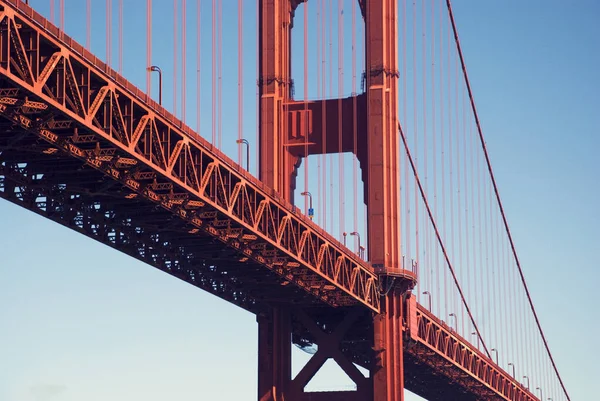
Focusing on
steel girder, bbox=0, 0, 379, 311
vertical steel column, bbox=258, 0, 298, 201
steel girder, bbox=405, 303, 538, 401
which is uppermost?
vertical steel column, bbox=258, 0, 298, 201

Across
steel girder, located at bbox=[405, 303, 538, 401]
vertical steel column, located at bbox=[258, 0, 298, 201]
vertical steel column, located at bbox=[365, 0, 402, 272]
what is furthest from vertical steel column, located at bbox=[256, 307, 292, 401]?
steel girder, located at bbox=[405, 303, 538, 401]

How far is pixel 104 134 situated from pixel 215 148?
857 cm

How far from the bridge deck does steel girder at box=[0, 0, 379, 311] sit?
0.14ft

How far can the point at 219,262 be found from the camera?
205 ft

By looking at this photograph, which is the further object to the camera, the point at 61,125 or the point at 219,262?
the point at 219,262

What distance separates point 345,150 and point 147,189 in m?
24.0

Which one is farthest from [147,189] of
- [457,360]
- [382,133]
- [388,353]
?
[457,360]

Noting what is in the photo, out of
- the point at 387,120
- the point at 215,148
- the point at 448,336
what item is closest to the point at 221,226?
the point at 215,148

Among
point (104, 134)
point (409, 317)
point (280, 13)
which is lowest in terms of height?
point (104, 134)

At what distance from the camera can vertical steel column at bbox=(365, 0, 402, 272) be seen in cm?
7144

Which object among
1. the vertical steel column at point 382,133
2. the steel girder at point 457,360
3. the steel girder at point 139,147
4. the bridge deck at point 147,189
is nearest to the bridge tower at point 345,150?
the vertical steel column at point 382,133

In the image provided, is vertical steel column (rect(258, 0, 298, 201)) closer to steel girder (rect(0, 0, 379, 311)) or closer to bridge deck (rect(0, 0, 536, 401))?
bridge deck (rect(0, 0, 536, 401))

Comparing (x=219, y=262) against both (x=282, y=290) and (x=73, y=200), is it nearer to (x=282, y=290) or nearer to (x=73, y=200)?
(x=282, y=290)

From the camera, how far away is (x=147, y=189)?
164 ft
